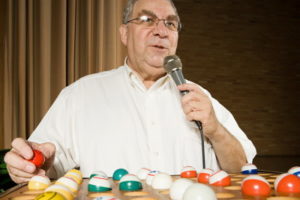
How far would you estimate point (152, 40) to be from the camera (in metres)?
1.60

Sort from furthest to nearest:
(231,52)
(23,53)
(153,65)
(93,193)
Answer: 1. (231,52)
2. (23,53)
3. (153,65)
4. (93,193)

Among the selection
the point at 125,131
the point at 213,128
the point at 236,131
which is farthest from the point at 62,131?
the point at 236,131

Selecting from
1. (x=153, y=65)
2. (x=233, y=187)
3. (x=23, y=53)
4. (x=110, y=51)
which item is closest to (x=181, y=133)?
(x=153, y=65)

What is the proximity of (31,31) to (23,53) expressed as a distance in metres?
0.16

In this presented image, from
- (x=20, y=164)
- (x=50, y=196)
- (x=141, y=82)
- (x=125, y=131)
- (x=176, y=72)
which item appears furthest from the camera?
(x=141, y=82)

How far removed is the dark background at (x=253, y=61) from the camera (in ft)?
22.7

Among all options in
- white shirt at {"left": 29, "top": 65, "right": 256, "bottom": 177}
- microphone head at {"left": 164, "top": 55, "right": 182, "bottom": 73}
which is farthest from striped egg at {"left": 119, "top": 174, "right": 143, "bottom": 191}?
white shirt at {"left": 29, "top": 65, "right": 256, "bottom": 177}

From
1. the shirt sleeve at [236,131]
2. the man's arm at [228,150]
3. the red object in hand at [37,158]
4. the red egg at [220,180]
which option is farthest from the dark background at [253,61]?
the red egg at [220,180]

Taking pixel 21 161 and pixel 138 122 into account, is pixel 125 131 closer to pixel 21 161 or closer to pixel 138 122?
pixel 138 122

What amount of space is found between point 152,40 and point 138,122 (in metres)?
0.37

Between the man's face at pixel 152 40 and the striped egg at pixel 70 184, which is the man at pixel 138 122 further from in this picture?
the striped egg at pixel 70 184

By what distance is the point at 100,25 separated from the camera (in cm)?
250

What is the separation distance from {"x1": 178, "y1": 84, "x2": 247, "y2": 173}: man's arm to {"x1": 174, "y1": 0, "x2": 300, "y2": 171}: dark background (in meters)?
5.49

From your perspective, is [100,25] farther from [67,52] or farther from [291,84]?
[291,84]
